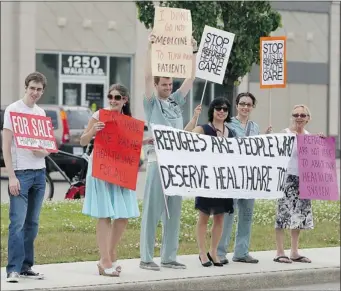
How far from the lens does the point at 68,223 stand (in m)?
13.6

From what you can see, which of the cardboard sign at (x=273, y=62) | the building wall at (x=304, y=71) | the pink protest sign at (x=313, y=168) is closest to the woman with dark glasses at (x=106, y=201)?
the pink protest sign at (x=313, y=168)

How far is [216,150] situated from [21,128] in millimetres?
2193

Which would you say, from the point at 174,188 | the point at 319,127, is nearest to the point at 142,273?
the point at 174,188

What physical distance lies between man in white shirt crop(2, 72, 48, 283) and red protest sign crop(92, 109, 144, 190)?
22.6 inches

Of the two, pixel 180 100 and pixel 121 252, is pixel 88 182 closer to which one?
pixel 180 100

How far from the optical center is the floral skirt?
36.7ft

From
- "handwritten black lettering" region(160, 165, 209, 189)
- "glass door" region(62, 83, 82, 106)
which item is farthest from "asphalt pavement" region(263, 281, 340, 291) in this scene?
"glass door" region(62, 83, 82, 106)

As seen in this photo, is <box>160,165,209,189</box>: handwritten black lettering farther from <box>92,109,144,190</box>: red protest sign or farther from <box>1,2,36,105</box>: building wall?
<box>1,2,36,105</box>: building wall

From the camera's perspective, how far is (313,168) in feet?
36.9

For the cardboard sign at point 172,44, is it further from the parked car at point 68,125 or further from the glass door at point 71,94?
the glass door at point 71,94

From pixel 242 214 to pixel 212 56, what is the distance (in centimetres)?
172

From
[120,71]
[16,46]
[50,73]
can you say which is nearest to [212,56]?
[16,46]

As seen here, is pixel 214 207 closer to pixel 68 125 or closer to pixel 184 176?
pixel 184 176

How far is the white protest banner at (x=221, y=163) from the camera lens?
403 inches
